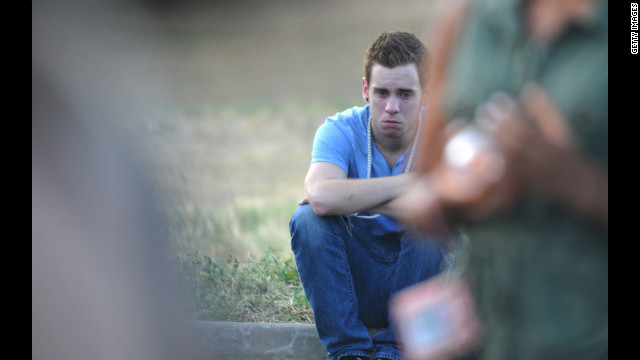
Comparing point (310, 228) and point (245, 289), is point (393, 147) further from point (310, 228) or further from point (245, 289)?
point (245, 289)

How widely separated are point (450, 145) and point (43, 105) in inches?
52.1

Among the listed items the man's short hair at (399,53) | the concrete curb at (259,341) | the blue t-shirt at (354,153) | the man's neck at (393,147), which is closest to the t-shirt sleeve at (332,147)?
the blue t-shirt at (354,153)

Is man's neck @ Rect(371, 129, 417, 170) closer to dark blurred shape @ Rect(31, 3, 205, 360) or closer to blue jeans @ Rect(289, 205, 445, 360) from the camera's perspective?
blue jeans @ Rect(289, 205, 445, 360)

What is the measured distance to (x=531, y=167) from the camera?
0.99m

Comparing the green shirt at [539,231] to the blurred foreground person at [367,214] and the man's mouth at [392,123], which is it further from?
the man's mouth at [392,123]

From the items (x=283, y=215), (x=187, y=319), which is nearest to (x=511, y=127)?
(x=187, y=319)

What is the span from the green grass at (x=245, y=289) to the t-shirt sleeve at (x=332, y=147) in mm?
803

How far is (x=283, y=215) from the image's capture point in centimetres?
418

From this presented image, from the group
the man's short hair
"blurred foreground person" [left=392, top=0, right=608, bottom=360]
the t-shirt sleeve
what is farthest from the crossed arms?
"blurred foreground person" [left=392, top=0, right=608, bottom=360]

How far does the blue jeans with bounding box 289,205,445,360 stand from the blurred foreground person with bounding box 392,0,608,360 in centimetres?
126

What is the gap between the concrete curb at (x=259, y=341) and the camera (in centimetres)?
272

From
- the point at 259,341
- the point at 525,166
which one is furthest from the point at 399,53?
the point at 525,166

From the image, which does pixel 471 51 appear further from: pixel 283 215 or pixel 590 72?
pixel 283 215

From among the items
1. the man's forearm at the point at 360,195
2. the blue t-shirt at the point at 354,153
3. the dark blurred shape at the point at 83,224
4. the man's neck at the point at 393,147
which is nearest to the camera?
the dark blurred shape at the point at 83,224
